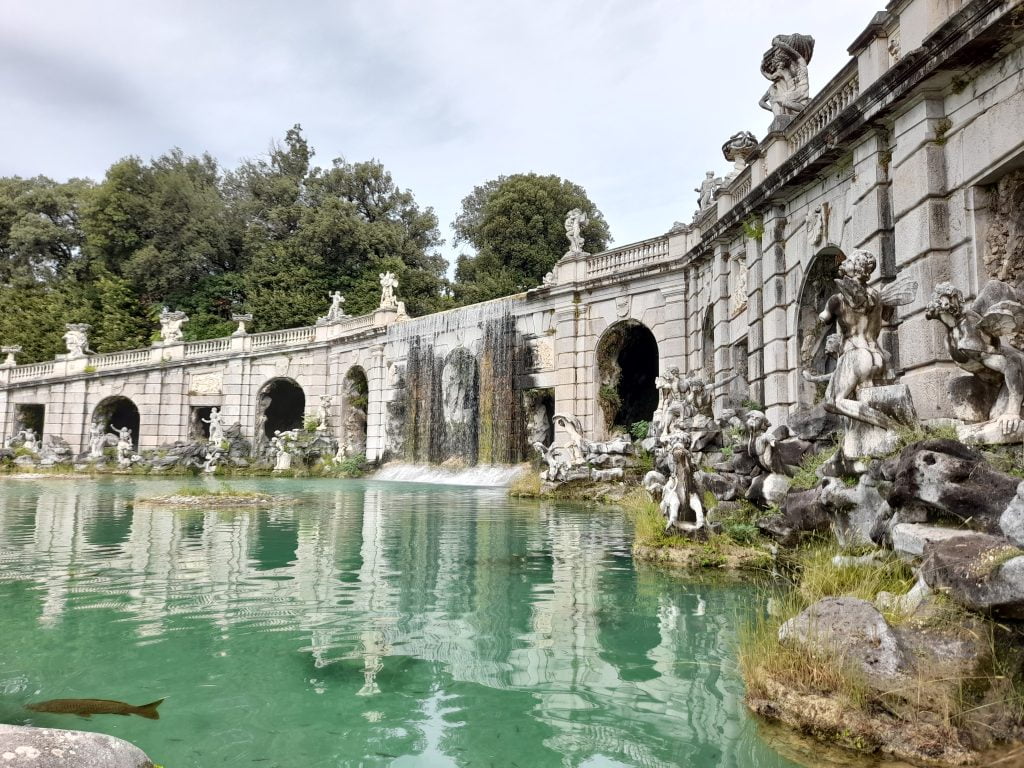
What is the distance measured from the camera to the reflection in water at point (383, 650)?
11.9 feet

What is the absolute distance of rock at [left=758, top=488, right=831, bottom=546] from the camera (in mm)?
6969

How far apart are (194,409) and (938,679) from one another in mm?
35184

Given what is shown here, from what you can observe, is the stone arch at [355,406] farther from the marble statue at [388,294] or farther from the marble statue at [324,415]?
the marble statue at [388,294]

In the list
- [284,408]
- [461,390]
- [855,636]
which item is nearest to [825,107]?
[855,636]

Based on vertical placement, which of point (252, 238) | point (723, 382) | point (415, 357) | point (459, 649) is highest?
point (252, 238)

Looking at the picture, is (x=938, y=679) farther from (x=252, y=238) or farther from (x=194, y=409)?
(x=252, y=238)

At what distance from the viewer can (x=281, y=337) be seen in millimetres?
33531

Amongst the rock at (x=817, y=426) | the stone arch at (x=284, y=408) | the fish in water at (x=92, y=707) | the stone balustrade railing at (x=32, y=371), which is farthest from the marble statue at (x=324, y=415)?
the fish in water at (x=92, y=707)

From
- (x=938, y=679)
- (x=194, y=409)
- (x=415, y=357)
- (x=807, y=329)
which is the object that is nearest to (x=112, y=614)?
(x=938, y=679)

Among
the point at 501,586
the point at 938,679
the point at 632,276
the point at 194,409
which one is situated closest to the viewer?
the point at 938,679

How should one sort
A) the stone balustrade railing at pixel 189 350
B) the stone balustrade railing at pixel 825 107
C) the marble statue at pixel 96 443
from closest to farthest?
the stone balustrade railing at pixel 825 107, the marble statue at pixel 96 443, the stone balustrade railing at pixel 189 350

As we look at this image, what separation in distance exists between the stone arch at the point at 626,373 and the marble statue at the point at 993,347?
15.5 m

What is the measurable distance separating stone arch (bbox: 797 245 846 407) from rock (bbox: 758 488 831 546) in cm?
509

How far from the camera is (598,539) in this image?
9.93 meters
